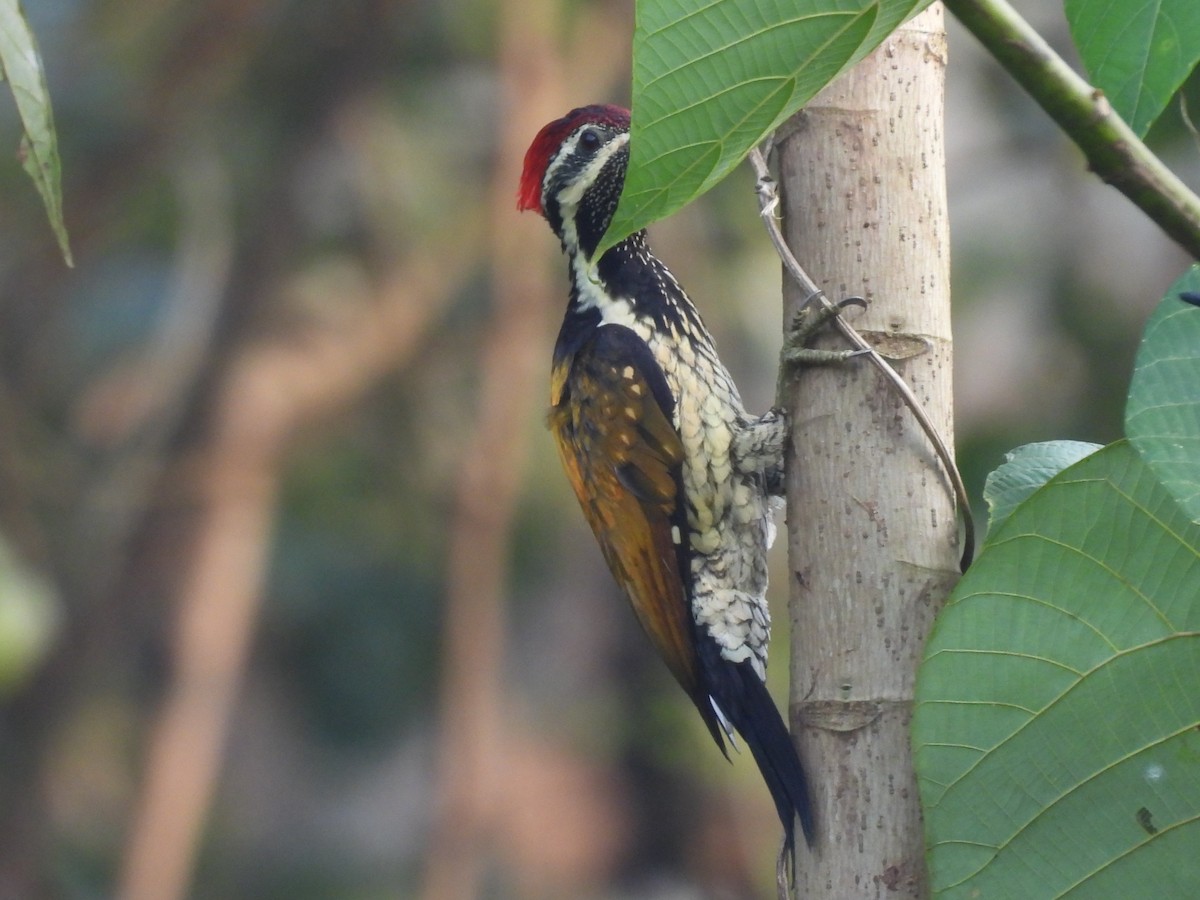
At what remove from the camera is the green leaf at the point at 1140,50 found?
92 centimetres

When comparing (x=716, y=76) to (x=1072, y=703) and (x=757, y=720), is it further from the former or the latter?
(x=757, y=720)

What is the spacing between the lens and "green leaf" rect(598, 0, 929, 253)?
0.91m

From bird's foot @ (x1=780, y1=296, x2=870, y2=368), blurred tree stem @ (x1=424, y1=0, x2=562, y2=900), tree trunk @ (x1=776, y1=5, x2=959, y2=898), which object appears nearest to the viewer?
tree trunk @ (x1=776, y1=5, x2=959, y2=898)

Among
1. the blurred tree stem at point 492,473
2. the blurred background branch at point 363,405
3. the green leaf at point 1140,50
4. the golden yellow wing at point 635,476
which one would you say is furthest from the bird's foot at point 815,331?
the blurred tree stem at point 492,473

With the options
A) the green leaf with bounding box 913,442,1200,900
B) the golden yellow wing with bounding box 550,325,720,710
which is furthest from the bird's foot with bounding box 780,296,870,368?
the golden yellow wing with bounding box 550,325,720,710

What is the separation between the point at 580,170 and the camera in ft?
7.97

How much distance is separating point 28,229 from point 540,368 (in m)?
2.02

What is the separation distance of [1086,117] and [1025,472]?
0.52 metres

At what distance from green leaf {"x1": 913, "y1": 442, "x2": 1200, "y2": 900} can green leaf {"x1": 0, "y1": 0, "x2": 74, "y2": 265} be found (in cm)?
83

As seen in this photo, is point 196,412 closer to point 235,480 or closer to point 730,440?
point 235,480

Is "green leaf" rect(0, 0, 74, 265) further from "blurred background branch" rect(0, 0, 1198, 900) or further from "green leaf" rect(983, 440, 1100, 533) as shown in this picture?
"blurred background branch" rect(0, 0, 1198, 900)

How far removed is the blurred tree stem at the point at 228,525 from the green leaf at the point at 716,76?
385cm

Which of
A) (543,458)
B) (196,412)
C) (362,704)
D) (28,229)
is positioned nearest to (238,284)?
(196,412)

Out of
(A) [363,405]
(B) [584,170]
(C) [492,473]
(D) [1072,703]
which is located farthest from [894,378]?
(A) [363,405]
